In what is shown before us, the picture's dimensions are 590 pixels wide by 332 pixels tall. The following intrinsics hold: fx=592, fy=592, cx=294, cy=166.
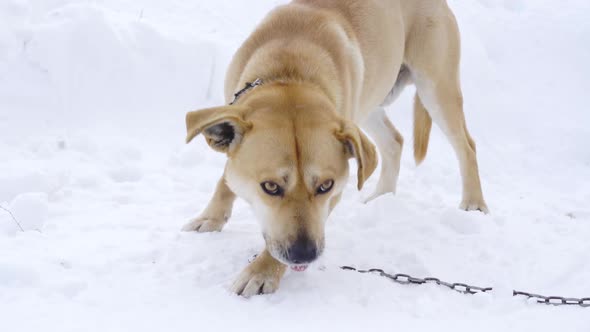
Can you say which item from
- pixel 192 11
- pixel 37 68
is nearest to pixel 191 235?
pixel 37 68

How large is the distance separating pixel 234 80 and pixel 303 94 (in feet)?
2.81

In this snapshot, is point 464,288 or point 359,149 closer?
point 359,149

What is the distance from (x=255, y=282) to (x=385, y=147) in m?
2.70

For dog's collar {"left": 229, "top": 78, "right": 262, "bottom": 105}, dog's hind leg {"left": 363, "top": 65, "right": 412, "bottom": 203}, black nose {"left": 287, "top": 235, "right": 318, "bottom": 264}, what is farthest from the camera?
dog's hind leg {"left": 363, "top": 65, "right": 412, "bottom": 203}

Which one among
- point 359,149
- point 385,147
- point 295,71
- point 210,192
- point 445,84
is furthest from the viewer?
point 385,147

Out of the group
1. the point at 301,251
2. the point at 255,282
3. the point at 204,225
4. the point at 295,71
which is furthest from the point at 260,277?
the point at 295,71

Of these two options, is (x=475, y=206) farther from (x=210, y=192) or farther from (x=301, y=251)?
(x=301, y=251)

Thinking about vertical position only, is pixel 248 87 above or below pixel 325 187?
above

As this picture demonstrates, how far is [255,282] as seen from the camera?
2932 millimetres

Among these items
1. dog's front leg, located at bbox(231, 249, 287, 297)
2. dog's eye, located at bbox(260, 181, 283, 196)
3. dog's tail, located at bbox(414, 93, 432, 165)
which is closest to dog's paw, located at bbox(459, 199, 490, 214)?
dog's tail, located at bbox(414, 93, 432, 165)

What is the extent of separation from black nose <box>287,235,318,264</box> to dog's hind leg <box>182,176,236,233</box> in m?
1.11

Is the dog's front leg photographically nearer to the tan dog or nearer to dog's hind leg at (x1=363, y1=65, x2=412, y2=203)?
the tan dog

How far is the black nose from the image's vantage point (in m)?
2.77

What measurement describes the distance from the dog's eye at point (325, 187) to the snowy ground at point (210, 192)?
18.8 inches
